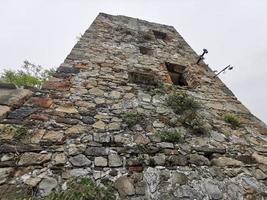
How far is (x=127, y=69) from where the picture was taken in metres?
4.50

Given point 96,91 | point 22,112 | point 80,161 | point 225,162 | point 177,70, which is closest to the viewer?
point 80,161

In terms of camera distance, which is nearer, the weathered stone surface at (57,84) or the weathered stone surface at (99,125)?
the weathered stone surface at (99,125)

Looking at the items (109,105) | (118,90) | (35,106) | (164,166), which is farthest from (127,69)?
(164,166)

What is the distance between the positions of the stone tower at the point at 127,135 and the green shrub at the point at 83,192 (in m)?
0.07

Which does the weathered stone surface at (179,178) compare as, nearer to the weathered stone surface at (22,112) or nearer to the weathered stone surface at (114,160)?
the weathered stone surface at (114,160)

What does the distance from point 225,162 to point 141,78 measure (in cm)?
206

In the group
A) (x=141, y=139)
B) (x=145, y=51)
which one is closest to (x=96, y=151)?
(x=141, y=139)

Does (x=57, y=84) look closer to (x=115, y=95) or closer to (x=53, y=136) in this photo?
(x=115, y=95)

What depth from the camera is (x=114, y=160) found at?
263cm

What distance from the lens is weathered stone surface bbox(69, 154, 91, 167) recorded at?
97.9 inches

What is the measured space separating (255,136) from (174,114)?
1.36 metres

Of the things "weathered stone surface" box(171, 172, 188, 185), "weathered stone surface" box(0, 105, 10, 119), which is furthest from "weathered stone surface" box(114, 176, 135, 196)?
"weathered stone surface" box(0, 105, 10, 119)

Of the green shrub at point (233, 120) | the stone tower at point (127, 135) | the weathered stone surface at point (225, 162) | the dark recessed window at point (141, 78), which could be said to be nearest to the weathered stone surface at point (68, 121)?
the stone tower at point (127, 135)

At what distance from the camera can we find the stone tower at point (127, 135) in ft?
7.93
